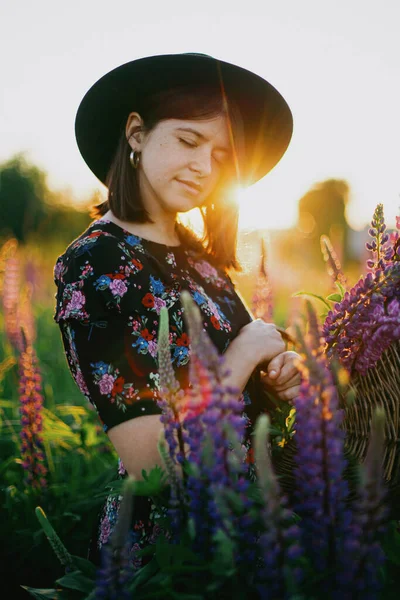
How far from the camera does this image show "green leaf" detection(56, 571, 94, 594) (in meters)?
1.04

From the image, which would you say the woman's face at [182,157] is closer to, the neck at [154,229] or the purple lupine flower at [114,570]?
the neck at [154,229]

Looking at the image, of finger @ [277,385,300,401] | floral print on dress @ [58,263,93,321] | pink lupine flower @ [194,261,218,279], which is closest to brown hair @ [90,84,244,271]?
pink lupine flower @ [194,261,218,279]

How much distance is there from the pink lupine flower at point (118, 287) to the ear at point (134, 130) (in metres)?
0.73

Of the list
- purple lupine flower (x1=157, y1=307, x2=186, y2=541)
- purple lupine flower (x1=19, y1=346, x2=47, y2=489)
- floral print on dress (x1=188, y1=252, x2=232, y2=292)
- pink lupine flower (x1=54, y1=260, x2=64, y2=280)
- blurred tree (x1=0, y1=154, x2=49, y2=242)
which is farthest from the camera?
blurred tree (x1=0, y1=154, x2=49, y2=242)

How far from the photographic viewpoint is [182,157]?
1.96m

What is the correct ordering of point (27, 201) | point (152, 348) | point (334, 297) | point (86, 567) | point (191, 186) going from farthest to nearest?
point (27, 201) < point (191, 186) < point (152, 348) < point (334, 297) < point (86, 567)

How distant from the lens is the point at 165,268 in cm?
204

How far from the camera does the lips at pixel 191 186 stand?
6.58 ft

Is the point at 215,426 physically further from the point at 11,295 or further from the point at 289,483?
the point at 11,295

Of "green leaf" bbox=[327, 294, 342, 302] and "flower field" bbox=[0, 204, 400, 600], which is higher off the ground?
"green leaf" bbox=[327, 294, 342, 302]

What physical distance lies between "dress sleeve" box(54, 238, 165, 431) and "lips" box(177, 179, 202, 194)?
40 cm

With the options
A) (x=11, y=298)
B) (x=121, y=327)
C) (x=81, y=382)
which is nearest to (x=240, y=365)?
(x=121, y=327)

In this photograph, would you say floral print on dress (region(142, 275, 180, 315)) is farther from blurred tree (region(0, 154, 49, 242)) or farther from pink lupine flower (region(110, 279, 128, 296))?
blurred tree (region(0, 154, 49, 242))

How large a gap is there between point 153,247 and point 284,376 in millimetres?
781
